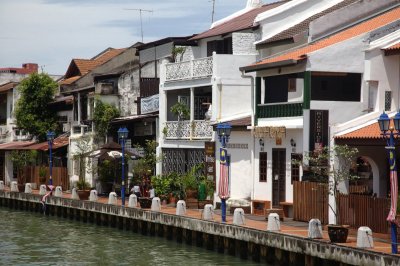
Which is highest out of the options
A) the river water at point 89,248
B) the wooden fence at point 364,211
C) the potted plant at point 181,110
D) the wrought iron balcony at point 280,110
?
the potted plant at point 181,110

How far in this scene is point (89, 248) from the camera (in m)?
42.1

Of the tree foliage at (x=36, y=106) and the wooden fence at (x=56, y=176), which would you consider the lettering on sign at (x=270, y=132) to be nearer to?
the wooden fence at (x=56, y=176)

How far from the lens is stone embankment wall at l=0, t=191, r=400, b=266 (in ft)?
100

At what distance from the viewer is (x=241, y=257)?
37.0 m

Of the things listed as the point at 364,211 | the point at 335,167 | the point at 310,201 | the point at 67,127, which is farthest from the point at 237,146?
the point at 67,127

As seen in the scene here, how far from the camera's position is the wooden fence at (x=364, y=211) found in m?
33.9

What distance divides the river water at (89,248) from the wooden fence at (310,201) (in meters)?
3.82

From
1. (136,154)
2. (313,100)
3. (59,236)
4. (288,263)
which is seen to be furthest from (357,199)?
(136,154)

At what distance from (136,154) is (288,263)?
25593 millimetres

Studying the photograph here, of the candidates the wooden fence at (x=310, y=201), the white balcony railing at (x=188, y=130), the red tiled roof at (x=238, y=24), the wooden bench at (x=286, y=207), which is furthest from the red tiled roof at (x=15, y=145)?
the wooden fence at (x=310, y=201)

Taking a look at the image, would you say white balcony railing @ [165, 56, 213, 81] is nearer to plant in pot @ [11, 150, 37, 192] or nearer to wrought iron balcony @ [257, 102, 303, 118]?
wrought iron balcony @ [257, 102, 303, 118]

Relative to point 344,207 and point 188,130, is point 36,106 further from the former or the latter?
point 344,207

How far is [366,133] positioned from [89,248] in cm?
1268

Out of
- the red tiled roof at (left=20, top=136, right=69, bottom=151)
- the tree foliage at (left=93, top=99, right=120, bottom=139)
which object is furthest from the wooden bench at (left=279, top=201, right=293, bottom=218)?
the red tiled roof at (left=20, top=136, right=69, bottom=151)
